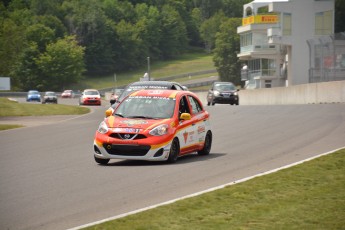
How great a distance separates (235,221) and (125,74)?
176m

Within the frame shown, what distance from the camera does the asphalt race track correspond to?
10727 millimetres

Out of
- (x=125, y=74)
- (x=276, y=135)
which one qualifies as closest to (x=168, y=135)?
(x=276, y=135)

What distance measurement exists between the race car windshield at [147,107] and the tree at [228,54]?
5092 inches

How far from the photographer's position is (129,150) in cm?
1606

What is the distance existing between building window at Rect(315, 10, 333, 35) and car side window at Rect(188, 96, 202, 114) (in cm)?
7469

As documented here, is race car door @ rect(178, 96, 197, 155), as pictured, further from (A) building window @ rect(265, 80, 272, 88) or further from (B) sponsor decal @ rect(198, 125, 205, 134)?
(A) building window @ rect(265, 80, 272, 88)

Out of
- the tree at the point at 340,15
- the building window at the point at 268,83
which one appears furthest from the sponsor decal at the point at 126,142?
the tree at the point at 340,15

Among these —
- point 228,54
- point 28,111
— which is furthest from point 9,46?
point 228,54

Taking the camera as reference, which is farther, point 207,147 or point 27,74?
point 27,74

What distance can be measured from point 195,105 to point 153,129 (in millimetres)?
2283

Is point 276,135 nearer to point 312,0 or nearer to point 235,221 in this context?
point 235,221

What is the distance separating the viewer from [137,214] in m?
9.81

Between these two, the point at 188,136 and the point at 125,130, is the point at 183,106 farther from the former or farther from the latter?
the point at 125,130

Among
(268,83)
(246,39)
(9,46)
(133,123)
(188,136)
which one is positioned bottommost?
(268,83)
